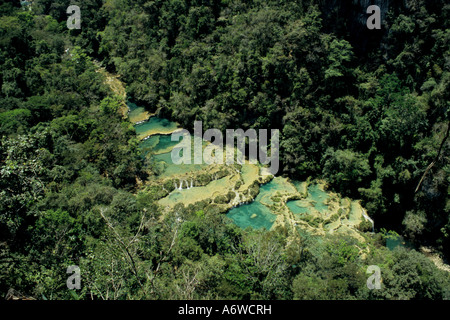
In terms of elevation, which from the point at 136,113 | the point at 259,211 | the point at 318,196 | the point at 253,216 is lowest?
the point at 253,216

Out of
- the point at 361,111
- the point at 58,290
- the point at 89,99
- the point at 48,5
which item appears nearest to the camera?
the point at 58,290

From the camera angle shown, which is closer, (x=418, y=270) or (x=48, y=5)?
(x=418, y=270)

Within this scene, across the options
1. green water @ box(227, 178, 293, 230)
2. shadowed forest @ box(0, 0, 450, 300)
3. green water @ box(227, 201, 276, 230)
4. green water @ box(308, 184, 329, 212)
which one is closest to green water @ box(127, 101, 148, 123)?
shadowed forest @ box(0, 0, 450, 300)

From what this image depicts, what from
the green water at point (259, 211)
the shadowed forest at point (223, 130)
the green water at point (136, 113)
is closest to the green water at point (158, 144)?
the shadowed forest at point (223, 130)

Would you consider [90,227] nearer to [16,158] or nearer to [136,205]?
[136,205]

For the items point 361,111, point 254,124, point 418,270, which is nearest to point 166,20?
point 254,124

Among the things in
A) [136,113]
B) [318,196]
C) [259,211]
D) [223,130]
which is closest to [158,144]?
[223,130]

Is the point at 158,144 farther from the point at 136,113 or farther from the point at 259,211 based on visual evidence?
the point at 259,211

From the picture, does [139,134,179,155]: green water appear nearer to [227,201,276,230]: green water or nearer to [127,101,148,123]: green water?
[127,101,148,123]: green water

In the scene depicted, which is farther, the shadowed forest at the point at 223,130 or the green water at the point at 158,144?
the green water at the point at 158,144

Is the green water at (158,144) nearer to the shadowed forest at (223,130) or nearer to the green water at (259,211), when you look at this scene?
the shadowed forest at (223,130)

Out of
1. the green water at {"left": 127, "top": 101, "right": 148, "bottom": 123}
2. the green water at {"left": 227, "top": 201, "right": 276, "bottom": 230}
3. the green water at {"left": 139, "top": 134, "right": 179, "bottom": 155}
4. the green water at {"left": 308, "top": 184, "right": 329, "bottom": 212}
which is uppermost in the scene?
the green water at {"left": 127, "top": 101, "right": 148, "bottom": 123}
